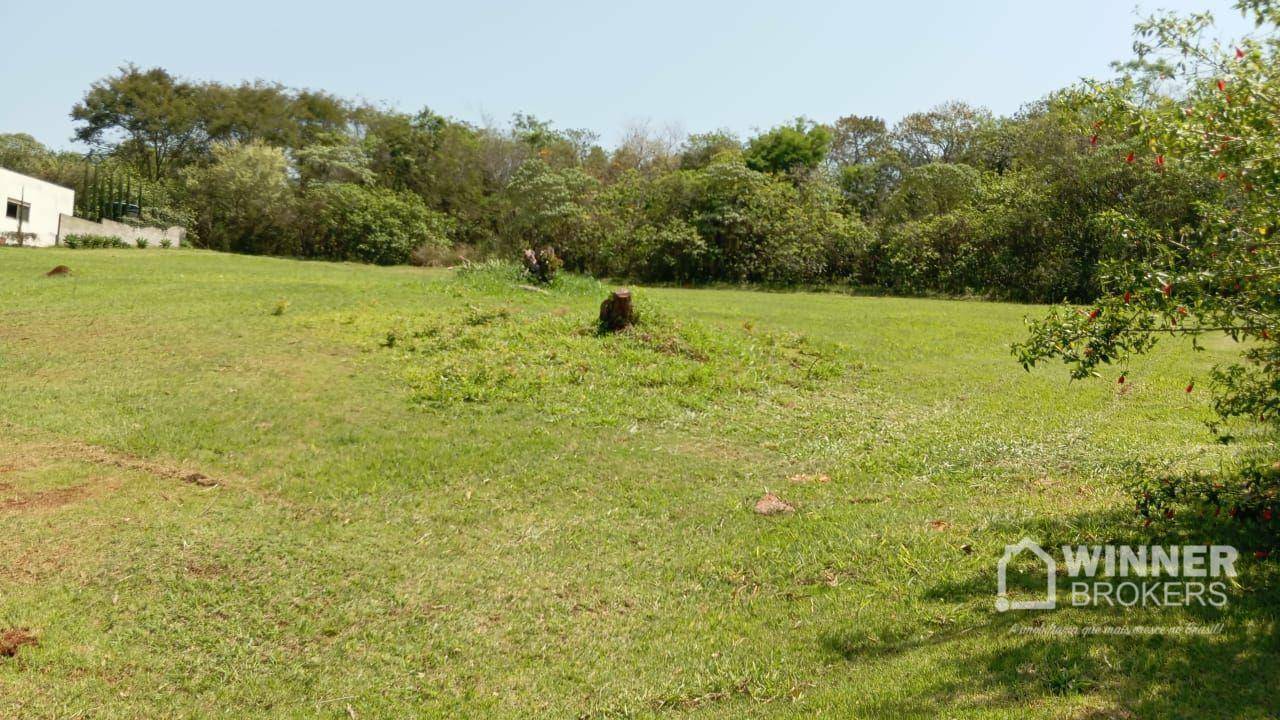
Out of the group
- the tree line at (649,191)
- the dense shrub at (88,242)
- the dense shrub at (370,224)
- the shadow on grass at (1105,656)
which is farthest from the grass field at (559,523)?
the dense shrub at (370,224)

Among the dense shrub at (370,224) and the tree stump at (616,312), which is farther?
the dense shrub at (370,224)

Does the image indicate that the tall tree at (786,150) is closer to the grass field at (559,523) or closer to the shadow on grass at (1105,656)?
the grass field at (559,523)

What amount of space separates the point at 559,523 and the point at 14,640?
322cm

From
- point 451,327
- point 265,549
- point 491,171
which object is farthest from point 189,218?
point 265,549

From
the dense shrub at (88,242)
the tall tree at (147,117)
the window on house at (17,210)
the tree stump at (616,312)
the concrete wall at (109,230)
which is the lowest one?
the tree stump at (616,312)

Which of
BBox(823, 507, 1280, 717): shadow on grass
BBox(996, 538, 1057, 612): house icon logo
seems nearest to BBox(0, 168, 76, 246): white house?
BBox(996, 538, 1057, 612): house icon logo

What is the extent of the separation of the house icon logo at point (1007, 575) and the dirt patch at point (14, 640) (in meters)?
5.00

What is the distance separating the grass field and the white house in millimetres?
18929

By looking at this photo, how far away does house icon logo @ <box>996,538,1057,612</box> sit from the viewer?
14.0 ft

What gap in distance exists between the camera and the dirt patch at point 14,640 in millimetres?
4109

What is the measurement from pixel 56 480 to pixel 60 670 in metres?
2.91

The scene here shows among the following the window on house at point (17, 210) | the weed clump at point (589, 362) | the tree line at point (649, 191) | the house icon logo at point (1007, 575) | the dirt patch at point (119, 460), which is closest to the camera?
the house icon logo at point (1007, 575)

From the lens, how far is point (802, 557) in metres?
5.39

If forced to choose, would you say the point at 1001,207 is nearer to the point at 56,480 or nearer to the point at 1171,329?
the point at 1171,329
